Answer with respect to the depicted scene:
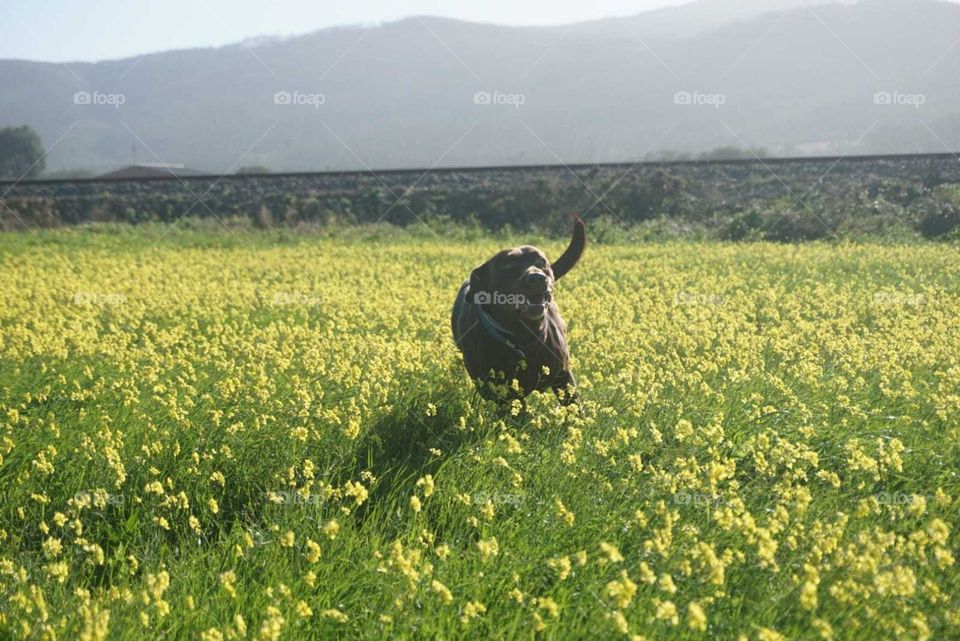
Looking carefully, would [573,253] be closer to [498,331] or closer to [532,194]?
[498,331]

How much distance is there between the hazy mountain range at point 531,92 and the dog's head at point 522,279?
4180 cm

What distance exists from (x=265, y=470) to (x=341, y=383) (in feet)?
4.49

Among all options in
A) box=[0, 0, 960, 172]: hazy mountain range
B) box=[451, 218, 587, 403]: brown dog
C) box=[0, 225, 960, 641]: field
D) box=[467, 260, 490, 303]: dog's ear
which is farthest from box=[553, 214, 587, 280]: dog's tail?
box=[0, 0, 960, 172]: hazy mountain range

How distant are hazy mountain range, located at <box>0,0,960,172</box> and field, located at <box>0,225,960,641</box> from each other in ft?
135

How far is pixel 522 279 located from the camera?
5254 millimetres

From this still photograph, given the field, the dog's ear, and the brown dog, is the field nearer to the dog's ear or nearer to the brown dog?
the brown dog

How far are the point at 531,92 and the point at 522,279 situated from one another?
104 metres

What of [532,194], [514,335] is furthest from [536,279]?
[532,194]

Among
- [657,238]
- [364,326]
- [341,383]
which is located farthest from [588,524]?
[657,238]

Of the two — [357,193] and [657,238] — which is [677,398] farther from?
[357,193]

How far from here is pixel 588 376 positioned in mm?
6730

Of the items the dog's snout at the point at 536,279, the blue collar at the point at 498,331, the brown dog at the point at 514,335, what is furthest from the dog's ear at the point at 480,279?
the dog's snout at the point at 536,279

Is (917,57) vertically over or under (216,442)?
over

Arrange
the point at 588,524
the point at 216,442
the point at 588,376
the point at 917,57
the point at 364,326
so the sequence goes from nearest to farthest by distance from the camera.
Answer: the point at 588,524, the point at 216,442, the point at 588,376, the point at 364,326, the point at 917,57
